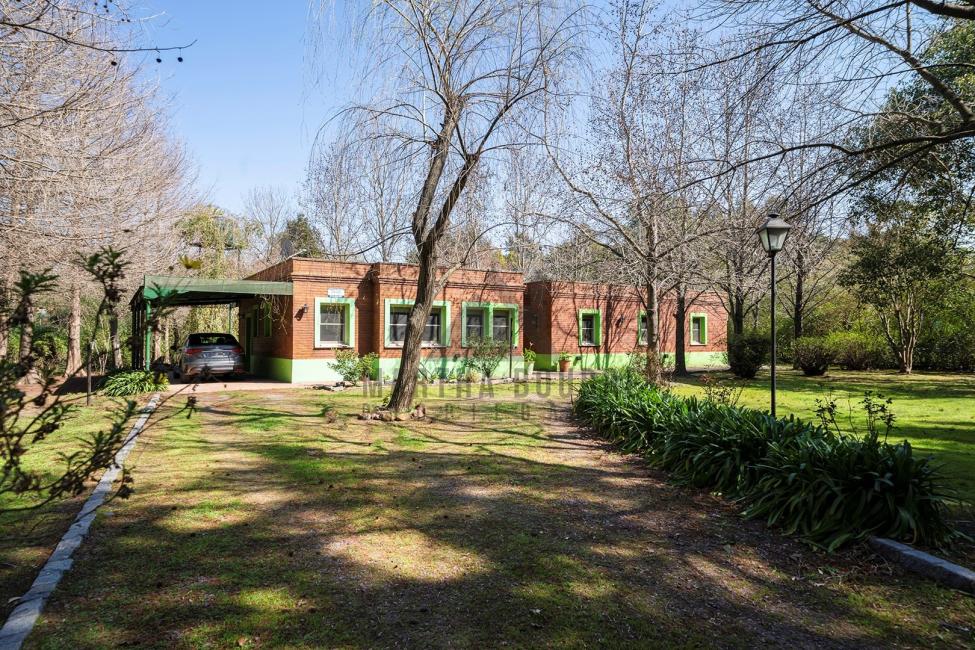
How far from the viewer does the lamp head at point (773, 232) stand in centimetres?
737

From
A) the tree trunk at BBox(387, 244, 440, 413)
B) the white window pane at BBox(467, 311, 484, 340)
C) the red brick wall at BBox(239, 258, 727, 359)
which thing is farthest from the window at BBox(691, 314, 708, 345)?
the tree trunk at BBox(387, 244, 440, 413)

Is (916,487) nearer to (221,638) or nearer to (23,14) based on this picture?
(221,638)

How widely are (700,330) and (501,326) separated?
12.0 metres

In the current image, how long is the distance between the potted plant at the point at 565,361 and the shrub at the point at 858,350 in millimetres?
10500

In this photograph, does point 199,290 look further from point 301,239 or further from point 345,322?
point 301,239

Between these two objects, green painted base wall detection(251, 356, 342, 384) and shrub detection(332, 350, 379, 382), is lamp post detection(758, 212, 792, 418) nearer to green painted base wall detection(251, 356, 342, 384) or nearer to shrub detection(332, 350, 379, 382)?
shrub detection(332, 350, 379, 382)

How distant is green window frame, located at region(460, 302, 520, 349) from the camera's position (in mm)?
21250

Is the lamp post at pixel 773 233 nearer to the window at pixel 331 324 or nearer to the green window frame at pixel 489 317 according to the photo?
the green window frame at pixel 489 317

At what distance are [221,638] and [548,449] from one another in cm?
605

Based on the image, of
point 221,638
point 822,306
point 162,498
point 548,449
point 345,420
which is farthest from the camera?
point 822,306

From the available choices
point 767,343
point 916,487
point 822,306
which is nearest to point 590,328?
point 767,343

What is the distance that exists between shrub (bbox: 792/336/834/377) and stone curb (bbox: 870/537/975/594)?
60.5ft

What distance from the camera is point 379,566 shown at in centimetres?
417

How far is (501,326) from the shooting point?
22.6 meters
